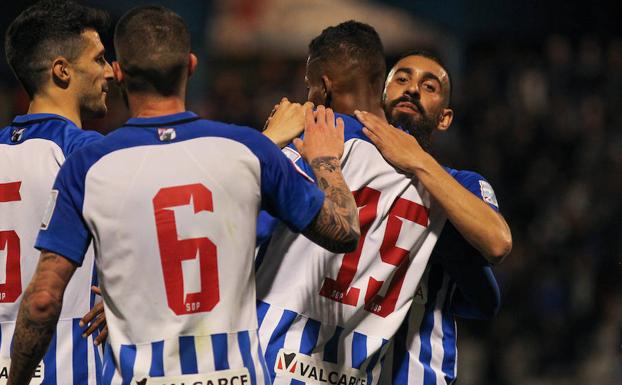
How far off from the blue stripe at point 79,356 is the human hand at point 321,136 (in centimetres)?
124

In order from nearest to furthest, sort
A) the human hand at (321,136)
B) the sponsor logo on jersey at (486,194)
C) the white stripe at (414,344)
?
the human hand at (321,136) < the sponsor logo on jersey at (486,194) < the white stripe at (414,344)

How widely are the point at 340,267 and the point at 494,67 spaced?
11391mm

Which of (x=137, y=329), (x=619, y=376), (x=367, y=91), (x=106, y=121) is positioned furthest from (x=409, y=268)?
(x=106, y=121)

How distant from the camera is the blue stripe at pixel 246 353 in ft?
12.6

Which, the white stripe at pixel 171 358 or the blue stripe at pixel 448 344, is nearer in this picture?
the white stripe at pixel 171 358

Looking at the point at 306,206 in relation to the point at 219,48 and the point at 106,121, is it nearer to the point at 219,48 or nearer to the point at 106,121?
the point at 106,121

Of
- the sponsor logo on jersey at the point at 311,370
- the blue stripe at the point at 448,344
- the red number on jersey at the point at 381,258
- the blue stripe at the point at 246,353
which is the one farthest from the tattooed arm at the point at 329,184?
the blue stripe at the point at 448,344

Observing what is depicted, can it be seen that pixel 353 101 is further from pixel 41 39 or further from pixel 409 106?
pixel 41 39

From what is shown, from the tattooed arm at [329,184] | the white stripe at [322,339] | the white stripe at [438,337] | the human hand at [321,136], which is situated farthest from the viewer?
the white stripe at [438,337]

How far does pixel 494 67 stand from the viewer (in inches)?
611

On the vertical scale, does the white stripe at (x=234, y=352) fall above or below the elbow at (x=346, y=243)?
below

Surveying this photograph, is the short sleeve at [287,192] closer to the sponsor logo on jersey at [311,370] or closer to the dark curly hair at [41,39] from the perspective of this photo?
the sponsor logo on jersey at [311,370]

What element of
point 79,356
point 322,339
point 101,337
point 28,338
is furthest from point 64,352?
point 322,339

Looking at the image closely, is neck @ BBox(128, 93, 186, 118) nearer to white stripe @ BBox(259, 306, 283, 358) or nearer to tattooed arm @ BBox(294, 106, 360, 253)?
tattooed arm @ BBox(294, 106, 360, 253)
